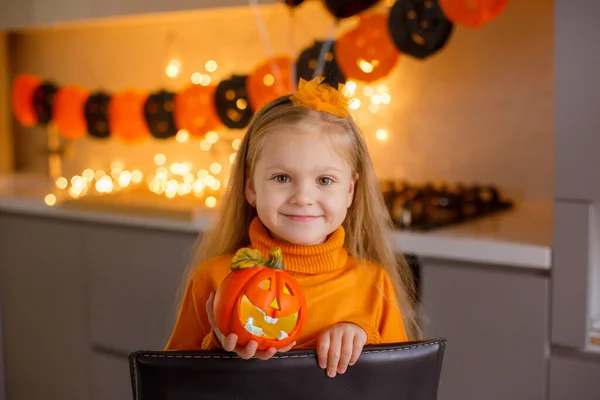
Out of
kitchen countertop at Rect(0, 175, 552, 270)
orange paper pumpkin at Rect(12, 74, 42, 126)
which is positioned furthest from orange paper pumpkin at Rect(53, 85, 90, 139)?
kitchen countertop at Rect(0, 175, 552, 270)

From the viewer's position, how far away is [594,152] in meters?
1.48

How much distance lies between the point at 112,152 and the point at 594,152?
76.0 inches

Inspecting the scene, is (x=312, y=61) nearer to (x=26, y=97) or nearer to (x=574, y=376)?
(x=574, y=376)

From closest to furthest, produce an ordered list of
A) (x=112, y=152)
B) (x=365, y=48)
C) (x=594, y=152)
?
(x=594, y=152) < (x=365, y=48) < (x=112, y=152)

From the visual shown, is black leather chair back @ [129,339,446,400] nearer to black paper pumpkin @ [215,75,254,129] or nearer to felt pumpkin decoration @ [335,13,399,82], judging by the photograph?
felt pumpkin decoration @ [335,13,399,82]

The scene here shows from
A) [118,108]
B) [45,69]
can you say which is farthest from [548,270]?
[45,69]

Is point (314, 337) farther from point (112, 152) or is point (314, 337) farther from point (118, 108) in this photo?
point (112, 152)

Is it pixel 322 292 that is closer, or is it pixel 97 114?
pixel 322 292

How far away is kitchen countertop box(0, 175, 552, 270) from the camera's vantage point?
1.57 metres

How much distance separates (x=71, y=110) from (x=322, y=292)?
168 cm

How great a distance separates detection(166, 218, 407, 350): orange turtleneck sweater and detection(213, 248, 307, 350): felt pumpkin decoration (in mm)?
165

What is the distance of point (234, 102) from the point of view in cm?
207

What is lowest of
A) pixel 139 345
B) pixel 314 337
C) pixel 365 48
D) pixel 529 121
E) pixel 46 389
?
pixel 46 389

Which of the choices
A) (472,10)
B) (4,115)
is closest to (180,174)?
(4,115)
